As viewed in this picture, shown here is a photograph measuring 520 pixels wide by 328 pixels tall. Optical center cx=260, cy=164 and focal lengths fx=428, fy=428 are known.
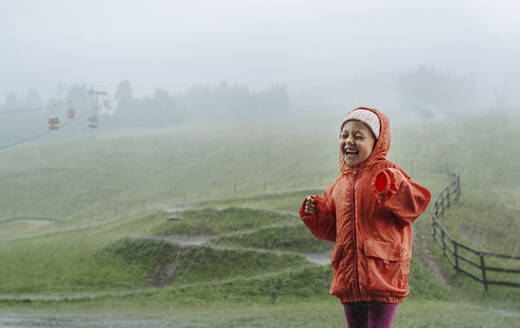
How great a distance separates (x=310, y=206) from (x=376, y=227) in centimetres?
72

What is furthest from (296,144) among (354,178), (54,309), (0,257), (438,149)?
(354,178)

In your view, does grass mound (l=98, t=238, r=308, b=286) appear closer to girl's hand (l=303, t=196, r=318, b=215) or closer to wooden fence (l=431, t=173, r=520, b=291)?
wooden fence (l=431, t=173, r=520, b=291)

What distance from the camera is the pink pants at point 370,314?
3977 millimetres

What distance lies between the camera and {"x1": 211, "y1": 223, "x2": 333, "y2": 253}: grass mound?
2039 centimetres

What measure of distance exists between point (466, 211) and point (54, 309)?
21693 mm

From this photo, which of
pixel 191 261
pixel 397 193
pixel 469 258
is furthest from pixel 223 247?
pixel 397 193

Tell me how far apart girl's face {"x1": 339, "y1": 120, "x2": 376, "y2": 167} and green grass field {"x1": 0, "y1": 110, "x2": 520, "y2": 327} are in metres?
7.37

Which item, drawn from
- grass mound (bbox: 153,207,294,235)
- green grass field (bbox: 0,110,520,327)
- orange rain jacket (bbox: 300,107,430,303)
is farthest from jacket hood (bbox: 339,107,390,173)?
grass mound (bbox: 153,207,294,235)

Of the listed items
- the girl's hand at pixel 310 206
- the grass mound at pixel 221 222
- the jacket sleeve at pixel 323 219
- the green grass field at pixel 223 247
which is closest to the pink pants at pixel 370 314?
the jacket sleeve at pixel 323 219

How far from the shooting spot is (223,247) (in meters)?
20.7

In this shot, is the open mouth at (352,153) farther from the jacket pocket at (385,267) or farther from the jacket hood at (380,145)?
the jacket pocket at (385,267)

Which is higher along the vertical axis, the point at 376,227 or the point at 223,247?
the point at 376,227

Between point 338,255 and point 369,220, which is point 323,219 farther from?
point 369,220

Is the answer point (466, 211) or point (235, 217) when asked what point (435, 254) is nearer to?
point (466, 211)
